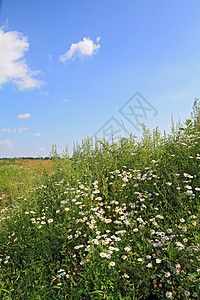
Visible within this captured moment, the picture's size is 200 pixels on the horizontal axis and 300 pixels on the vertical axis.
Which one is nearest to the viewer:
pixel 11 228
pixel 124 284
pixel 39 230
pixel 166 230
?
pixel 124 284

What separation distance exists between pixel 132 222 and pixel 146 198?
64 centimetres

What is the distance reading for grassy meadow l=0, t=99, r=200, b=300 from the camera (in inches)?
87.7

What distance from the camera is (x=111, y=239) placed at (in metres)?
2.81

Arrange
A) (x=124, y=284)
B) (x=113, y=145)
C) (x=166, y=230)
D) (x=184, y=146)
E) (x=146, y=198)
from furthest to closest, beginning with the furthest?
(x=113, y=145), (x=184, y=146), (x=146, y=198), (x=166, y=230), (x=124, y=284)

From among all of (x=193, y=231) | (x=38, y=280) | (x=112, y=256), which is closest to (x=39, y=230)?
(x=38, y=280)

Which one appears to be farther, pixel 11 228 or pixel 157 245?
pixel 11 228

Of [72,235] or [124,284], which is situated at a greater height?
[72,235]

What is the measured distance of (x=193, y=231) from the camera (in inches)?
101

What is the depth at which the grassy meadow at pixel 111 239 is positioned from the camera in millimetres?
2229

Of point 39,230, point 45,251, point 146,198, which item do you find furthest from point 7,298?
point 146,198

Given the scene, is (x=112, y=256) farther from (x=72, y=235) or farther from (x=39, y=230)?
(x=39, y=230)

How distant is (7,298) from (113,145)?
10.6 feet

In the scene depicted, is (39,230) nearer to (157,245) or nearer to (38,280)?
(38,280)

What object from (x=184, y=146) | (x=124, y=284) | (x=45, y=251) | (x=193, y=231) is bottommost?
(x=124, y=284)
